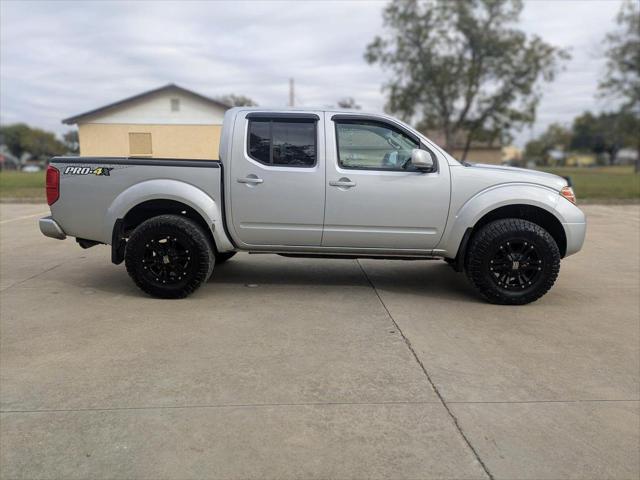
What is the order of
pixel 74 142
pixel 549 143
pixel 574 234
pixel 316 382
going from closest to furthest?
1. pixel 316 382
2. pixel 574 234
3. pixel 74 142
4. pixel 549 143

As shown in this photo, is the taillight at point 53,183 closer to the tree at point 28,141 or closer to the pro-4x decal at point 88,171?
the pro-4x decal at point 88,171

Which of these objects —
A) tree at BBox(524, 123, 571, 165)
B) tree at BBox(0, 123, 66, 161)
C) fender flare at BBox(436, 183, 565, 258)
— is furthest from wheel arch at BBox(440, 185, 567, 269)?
tree at BBox(524, 123, 571, 165)

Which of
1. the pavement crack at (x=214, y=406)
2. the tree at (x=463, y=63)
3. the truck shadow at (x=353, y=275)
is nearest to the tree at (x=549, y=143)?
the tree at (x=463, y=63)

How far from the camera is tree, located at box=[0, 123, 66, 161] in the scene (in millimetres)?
104562

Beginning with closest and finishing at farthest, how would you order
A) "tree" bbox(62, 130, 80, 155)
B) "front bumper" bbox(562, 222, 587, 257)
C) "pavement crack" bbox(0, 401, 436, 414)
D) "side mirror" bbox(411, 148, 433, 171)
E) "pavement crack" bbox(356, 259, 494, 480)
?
"pavement crack" bbox(356, 259, 494, 480), "pavement crack" bbox(0, 401, 436, 414), "side mirror" bbox(411, 148, 433, 171), "front bumper" bbox(562, 222, 587, 257), "tree" bbox(62, 130, 80, 155)

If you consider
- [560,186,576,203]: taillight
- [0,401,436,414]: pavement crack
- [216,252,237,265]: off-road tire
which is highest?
[560,186,576,203]: taillight

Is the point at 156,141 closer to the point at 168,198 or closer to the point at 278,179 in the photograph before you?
the point at 168,198

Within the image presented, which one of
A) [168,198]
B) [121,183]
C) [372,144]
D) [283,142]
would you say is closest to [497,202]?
[372,144]

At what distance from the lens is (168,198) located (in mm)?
5094

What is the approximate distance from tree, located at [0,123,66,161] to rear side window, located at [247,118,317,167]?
361 ft

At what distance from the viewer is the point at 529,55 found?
3828cm

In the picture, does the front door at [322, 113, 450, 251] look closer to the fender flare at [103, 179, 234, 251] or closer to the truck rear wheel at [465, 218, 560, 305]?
the truck rear wheel at [465, 218, 560, 305]

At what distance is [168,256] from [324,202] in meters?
1.63

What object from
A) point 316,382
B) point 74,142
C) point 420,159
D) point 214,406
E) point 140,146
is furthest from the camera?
point 74,142
